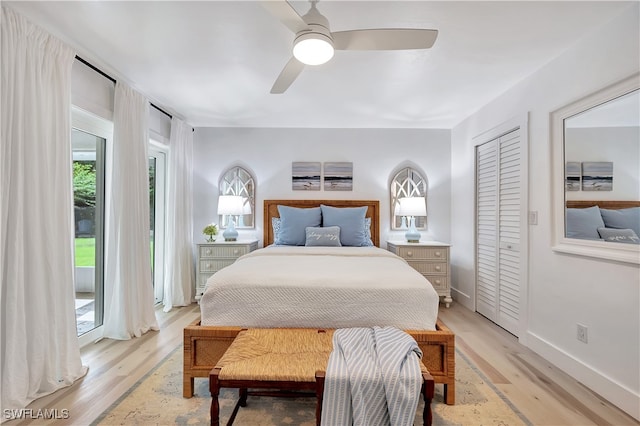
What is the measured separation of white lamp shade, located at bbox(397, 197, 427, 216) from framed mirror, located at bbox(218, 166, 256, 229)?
79.6 inches

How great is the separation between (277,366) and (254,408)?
0.55m

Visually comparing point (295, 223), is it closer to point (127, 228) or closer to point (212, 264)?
point (212, 264)

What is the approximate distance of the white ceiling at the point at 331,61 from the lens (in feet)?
6.27

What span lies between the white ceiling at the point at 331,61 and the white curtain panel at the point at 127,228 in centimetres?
37

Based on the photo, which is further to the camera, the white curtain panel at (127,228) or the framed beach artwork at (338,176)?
the framed beach artwork at (338,176)

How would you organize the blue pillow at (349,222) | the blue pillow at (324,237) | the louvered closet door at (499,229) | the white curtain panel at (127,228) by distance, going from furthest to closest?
1. the blue pillow at (349,222)
2. the blue pillow at (324,237)
3. the louvered closet door at (499,229)
4. the white curtain panel at (127,228)

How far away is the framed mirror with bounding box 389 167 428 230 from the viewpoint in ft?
14.5

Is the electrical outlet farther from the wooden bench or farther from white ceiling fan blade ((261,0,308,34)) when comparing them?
white ceiling fan blade ((261,0,308,34))

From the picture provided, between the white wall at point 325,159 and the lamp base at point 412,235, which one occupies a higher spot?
the white wall at point 325,159

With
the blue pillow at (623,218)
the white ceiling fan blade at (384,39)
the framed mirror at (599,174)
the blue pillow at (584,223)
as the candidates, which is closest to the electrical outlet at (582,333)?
the framed mirror at (599,174)

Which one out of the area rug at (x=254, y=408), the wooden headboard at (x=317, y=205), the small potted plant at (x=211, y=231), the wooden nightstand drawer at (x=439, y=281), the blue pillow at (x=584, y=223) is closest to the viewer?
the area rug at (x=254, y=408)

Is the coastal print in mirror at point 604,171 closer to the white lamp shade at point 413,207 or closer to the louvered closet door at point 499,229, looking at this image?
the louvered closet door at point 499,229

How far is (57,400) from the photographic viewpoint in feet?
6.38

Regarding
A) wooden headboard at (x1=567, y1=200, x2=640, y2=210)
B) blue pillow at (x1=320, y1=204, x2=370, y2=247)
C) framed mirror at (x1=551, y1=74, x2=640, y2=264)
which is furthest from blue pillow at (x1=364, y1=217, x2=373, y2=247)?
wooden headboard at (x1=567, y1=200, x2=640, y2=210)
